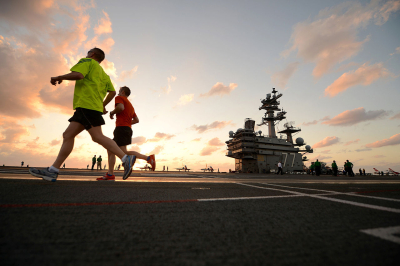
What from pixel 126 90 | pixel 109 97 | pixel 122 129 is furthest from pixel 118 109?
pixel 126 90

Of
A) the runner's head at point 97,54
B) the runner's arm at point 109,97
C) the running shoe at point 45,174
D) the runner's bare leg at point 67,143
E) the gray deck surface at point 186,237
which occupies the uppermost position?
the runner's head at point 97,54

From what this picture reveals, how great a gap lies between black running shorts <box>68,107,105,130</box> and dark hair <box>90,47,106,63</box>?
45.0 inches

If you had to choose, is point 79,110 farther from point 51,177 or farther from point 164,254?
point 164,254

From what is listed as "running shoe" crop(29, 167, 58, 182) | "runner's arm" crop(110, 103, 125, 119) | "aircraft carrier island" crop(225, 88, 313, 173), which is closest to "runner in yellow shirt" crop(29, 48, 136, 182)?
"running shoe" crop(29, 167, 58, 182)

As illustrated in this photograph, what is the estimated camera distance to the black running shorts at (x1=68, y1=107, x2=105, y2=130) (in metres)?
3.20

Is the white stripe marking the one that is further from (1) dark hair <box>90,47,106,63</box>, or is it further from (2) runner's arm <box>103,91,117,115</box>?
(1) dark hair <box>90,47,106,63</box>

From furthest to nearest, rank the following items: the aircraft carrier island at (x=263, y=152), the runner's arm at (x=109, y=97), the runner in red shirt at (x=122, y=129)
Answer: the aircraft carrier island at (x=263, y=152) < the runner in red shirt at (x=122, y=129) < the runner's arm at (x=109, y=97)

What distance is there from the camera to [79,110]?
3203mm

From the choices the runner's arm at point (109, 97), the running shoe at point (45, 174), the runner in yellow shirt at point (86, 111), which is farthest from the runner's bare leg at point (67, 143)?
the runner's arm at point (109, 97)

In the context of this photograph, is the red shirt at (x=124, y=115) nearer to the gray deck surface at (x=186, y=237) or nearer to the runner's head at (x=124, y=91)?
the runner's head at (x=124, y=91)

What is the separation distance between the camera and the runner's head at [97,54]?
12.0 ft

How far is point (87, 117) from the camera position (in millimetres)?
3252

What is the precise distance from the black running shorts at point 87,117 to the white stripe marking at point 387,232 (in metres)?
3.65

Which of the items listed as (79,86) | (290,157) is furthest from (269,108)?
(79,86)
